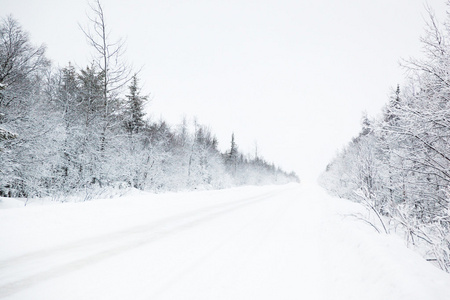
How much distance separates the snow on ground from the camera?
2314 mm

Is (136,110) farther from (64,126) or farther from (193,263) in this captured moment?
(193,263)

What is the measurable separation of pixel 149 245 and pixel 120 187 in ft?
44.4

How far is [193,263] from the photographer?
3.22 meters

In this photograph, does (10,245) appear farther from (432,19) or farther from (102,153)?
(102,153)

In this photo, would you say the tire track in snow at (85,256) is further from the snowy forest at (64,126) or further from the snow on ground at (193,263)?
the snowy forest at (64,126)

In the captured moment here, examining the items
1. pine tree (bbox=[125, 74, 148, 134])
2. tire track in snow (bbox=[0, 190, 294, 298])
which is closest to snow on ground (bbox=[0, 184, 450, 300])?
tire track in snow (bbox=[0, 190, 294, 298])

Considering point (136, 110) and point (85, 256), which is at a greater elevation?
point (136, 110)

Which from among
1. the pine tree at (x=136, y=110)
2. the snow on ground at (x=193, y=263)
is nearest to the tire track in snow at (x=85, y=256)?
the snow on ground at (x=193, y=263)

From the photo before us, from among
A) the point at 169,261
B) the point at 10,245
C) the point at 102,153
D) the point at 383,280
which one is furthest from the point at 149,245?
the point at 102,153

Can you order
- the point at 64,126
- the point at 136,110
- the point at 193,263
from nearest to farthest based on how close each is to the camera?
1. the point at 193,263
2. the point at 64,126
3. the point at 136,110

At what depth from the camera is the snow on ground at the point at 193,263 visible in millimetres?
2314

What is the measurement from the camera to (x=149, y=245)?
3992 millimetres

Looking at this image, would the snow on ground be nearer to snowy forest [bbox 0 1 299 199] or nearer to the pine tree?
snowy forest [bbox 0 1 299 199]

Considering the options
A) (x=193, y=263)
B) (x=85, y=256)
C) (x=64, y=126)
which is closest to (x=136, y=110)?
(x=64, y=126)
